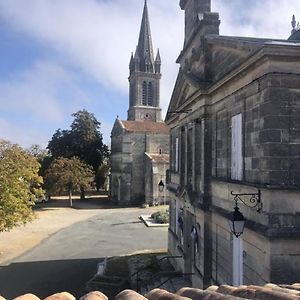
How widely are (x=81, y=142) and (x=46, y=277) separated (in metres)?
33.1

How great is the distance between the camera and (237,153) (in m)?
10.8

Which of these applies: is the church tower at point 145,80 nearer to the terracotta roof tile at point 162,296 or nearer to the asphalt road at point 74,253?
the asphalt road at point 74,253

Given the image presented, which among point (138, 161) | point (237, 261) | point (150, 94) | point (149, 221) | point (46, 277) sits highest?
point (150, 94)

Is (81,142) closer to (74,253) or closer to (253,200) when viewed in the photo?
(74,253)

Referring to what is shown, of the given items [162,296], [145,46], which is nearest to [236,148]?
[162,296]

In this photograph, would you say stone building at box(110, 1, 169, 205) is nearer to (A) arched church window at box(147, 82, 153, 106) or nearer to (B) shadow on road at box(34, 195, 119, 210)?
(B) shadow on road at box(34, 195, 119, 210)

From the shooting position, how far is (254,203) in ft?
30.7

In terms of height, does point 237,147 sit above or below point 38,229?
above

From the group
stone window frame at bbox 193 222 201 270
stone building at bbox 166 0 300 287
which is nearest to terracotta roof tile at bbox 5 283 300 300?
stone building at bbox 166 0 300 287

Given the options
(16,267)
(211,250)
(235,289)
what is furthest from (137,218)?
(235,289)

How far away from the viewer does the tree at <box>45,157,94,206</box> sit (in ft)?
141

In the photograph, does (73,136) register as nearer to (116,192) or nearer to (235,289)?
(116,192)

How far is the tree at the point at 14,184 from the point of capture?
2031cm

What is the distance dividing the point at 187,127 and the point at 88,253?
11.4 meters
